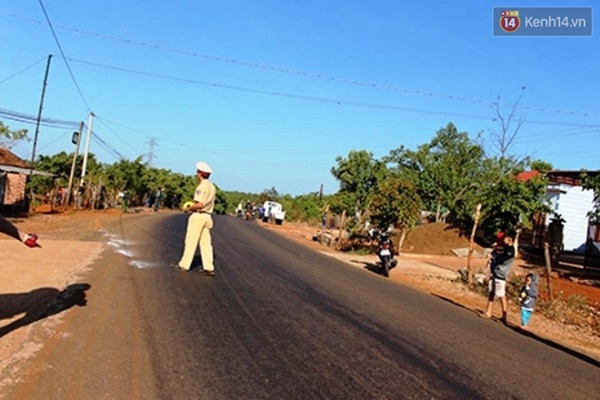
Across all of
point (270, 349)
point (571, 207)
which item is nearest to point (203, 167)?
point (270, 349)

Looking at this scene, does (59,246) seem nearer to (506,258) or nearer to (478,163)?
(506,258)

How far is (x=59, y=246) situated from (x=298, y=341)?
7.86 meters

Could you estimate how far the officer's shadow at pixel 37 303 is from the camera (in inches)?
214

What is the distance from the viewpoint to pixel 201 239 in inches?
361

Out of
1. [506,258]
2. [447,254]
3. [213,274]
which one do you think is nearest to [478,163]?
[447,254]

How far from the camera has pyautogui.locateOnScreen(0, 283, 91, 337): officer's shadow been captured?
545cm

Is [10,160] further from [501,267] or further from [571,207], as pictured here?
[571,207]

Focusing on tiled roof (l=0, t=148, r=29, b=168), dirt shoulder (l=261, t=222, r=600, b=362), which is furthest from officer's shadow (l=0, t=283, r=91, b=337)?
tiled roof (l=0, t=148, r=29, b=168)

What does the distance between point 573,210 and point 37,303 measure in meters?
33.0

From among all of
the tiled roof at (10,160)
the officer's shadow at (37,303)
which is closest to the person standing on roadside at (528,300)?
the officer's shadow at (37,303)

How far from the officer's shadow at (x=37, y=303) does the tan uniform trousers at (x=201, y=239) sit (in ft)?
7.35

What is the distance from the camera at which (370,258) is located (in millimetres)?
21469

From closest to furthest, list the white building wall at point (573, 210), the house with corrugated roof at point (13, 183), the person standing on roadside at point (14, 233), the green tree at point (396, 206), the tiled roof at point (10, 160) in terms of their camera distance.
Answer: the person standing on roadside at point (14, 233) → the green tree at point (396, 206) → the house with corrugated roof at point (13, 183) → the tiled roof at point (10, 160) → the white building wall at point (573, 210)

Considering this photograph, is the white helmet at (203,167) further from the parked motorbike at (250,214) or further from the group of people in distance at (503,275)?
the parked motorbike at (250,214)
